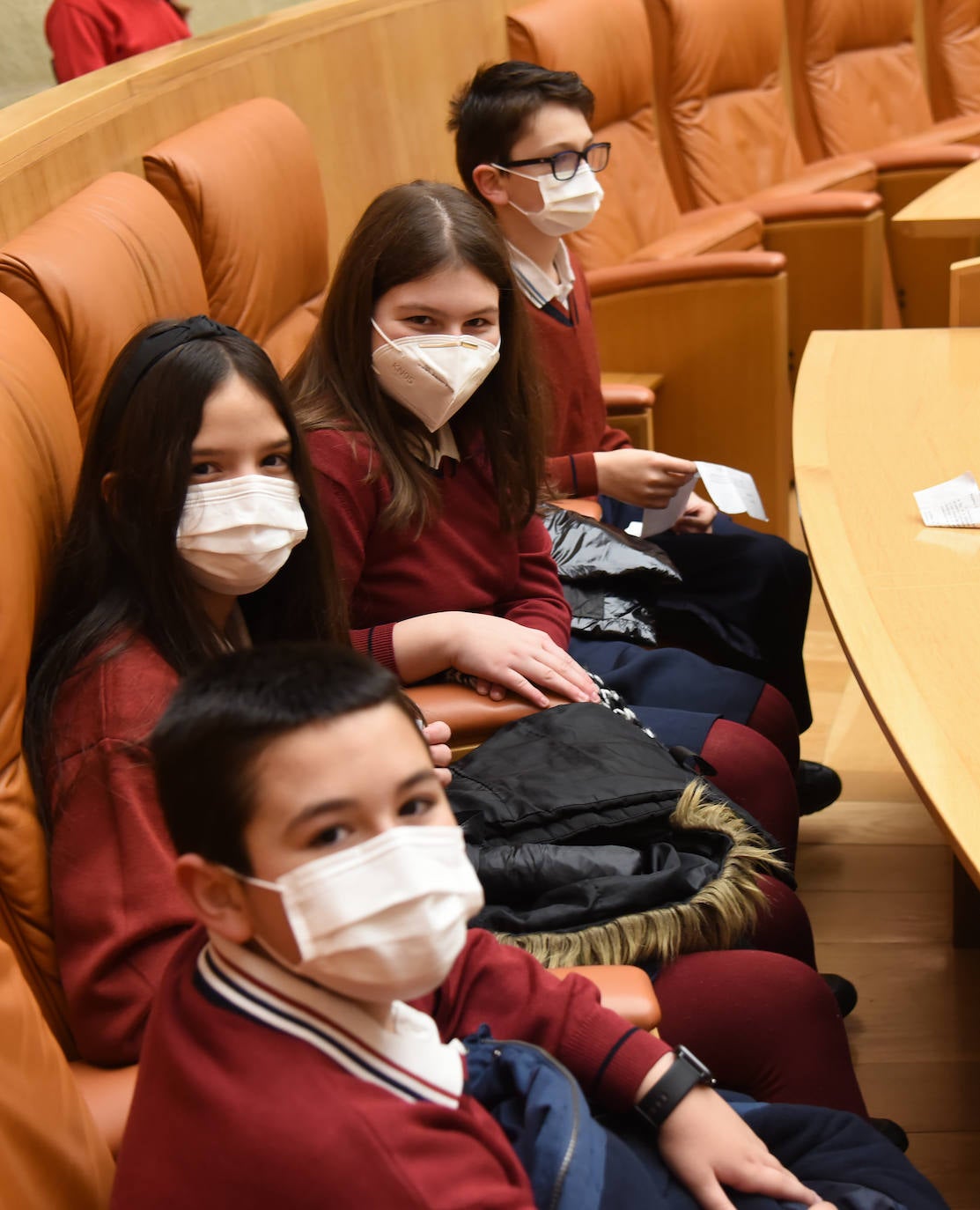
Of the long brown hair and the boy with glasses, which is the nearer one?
the long brown hair

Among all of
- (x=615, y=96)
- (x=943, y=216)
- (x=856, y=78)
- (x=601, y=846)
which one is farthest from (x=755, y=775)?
(x=856, y=78)

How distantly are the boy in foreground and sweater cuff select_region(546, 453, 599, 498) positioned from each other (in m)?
1.29

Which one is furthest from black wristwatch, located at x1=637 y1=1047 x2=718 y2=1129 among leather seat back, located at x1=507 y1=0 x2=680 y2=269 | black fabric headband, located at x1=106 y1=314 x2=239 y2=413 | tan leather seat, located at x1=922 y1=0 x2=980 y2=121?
tan leather seat, located at x1=922 y1=0 x2=980 y2=121

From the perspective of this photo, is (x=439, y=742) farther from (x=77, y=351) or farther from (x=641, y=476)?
(x=641, y=476)

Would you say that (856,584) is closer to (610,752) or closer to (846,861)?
(610,752)

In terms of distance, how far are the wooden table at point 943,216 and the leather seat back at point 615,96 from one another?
941 millimetres

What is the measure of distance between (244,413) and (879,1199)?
2.57 feet

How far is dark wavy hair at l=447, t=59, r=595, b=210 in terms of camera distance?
215 cm

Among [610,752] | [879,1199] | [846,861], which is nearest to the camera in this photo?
[879,1199]

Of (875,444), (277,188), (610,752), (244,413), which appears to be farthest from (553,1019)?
(277,188)

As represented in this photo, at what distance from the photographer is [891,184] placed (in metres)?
4.05

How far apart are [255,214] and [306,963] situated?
1.48m

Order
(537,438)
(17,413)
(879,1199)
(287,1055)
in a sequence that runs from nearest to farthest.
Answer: (287,1055), (879,1199), (17,413), (537,438)

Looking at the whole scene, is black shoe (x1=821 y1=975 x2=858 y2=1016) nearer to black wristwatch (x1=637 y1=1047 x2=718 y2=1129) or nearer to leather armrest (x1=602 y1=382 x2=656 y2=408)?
black wristwatch (x1=637 y1=1047 x2=718 y2=1129)
